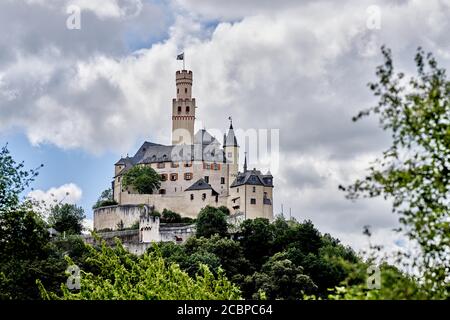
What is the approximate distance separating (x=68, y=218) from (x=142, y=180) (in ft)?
29.4

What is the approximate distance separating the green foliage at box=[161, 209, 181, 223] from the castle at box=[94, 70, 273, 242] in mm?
839

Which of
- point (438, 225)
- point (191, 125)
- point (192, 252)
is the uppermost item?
point (191, 125)

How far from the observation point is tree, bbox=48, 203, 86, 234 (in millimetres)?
100312

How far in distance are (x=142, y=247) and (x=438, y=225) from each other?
80.7 m

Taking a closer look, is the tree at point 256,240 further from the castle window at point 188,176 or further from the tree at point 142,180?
the castle window at point 188,176

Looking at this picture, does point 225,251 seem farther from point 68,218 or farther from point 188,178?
point 68,218

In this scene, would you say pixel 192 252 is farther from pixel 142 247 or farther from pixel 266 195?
pixel 266 195

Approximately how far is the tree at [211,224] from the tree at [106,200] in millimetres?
14576

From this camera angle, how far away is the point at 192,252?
81250 mm

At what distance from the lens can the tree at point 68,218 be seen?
329 feet

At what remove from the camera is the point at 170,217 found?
97312 millimetres

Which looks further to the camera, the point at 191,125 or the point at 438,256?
the point at 191,125

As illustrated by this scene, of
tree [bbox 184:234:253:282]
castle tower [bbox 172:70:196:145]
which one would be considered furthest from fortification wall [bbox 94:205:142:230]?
castle tower [bbox 172:70:196:145]
